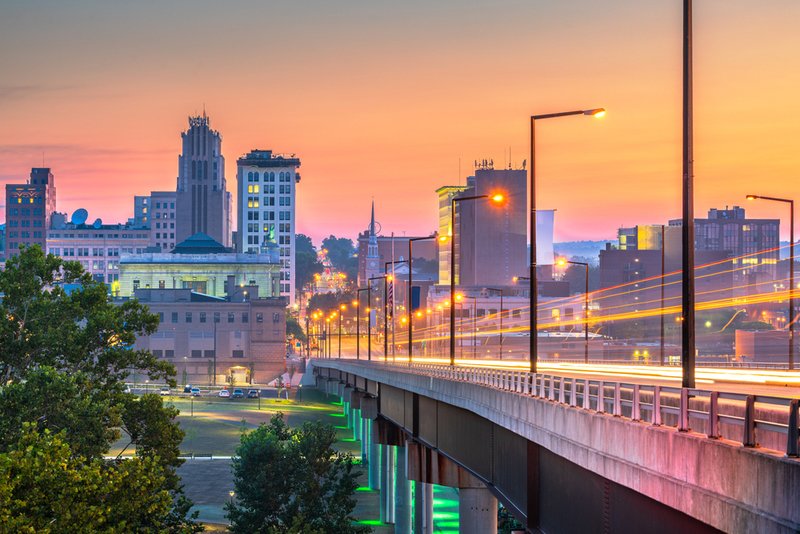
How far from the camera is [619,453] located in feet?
51.1

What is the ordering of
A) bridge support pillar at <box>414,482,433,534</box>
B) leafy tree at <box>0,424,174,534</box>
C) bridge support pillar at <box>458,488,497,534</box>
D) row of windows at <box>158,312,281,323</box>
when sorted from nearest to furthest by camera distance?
leafy tree at <box>0,424,174,534</box>, bridge support pillar at <box>458,488,497,534</box>, bridge support pillar at <box>414,482,433,534</box>, row of windows at <box>158,312,281,323</box>

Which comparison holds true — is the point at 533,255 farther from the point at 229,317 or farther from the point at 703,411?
the point at 229,317

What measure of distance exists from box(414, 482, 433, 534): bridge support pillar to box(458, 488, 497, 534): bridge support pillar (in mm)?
18149

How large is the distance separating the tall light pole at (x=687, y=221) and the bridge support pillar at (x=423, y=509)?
38855mm

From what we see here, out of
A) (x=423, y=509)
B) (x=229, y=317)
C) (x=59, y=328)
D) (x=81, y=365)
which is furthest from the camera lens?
(x=229, y=317)

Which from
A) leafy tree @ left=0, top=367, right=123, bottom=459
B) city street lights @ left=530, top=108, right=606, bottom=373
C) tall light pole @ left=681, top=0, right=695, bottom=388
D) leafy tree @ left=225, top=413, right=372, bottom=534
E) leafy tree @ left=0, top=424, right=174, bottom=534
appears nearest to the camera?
tall light pole @ left=681, top=0, right=695, bottom=388

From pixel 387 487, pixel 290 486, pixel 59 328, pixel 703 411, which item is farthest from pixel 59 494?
pixel 387 487

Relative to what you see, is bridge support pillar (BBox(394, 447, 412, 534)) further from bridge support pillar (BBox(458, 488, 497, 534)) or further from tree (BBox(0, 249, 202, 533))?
bridge support pillar (BBox(458, 488, 497, 534))

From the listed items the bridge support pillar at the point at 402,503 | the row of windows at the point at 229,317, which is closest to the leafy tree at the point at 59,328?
the bridge support pillar at the point at 402,503

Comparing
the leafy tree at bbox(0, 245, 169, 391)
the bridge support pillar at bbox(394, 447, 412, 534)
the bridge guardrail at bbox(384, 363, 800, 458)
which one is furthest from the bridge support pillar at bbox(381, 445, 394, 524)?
the bridge guardrail at bbox(384, 363, 800, 458)

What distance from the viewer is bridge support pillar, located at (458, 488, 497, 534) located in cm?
3394

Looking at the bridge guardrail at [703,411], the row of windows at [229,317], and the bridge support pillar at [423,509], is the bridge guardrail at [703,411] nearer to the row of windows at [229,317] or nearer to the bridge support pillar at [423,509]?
the bridge support pillar at [423,509]

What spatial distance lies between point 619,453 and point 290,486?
1679 inches

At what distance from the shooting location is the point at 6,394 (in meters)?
33.9
